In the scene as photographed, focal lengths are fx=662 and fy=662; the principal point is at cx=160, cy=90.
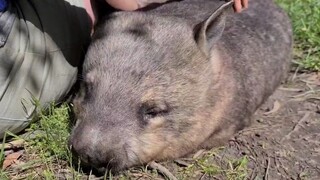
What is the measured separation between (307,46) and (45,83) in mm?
2044

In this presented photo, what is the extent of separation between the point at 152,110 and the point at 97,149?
336 millimetres

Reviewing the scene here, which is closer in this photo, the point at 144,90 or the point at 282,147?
the point at 144,90

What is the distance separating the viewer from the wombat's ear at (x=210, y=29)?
3227mm

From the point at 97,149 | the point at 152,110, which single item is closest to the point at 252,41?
the point at 152,110

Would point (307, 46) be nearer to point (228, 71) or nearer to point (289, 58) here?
point (289, 58)

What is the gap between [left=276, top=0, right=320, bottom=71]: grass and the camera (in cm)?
452

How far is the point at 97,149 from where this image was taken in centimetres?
300

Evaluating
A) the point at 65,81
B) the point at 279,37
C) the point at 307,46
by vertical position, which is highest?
the point at 65,81

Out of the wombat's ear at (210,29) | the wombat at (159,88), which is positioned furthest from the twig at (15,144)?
the wombat's ear at (210,29)

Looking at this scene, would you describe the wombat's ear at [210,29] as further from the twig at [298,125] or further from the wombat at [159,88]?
the twig at [298,125]

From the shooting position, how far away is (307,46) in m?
4.70

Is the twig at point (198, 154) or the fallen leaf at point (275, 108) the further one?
the fallen leaf at point (275, 108)

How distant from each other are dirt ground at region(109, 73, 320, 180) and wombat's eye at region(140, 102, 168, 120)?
1.05 ft

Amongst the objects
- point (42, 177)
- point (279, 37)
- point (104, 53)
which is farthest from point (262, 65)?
point (42, 177)
